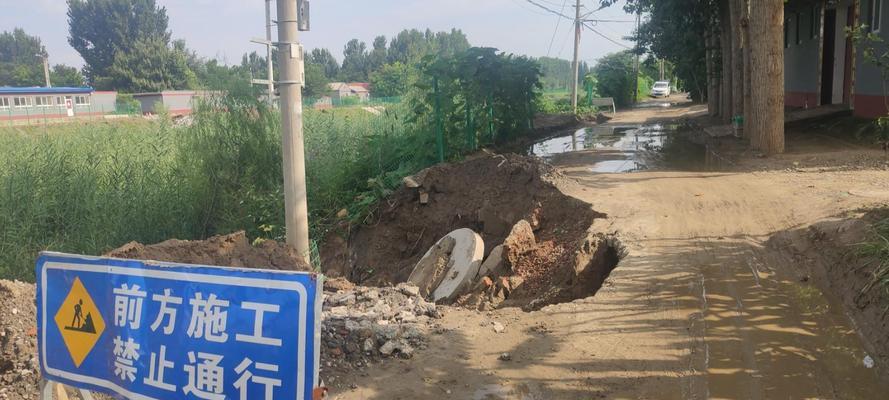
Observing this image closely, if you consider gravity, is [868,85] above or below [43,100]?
below

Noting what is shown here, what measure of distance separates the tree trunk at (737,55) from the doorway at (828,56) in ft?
13.5

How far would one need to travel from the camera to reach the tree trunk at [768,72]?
1149 centimetres

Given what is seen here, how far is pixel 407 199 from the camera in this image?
11.1 m

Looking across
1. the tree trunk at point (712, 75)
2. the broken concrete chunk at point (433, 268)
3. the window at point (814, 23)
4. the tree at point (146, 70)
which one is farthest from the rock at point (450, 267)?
the tree at point (146, 70)

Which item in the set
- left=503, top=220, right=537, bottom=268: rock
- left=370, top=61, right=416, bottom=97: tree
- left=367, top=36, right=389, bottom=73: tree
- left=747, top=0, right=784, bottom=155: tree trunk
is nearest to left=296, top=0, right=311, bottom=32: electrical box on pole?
left=503, top=220, right=537, bottom=268: rock

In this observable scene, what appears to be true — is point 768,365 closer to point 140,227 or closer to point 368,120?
point 140,227

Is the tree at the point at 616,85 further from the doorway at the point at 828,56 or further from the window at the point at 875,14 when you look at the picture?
the window at the point at 875,14

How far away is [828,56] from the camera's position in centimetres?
1966

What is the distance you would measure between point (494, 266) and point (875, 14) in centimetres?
1307

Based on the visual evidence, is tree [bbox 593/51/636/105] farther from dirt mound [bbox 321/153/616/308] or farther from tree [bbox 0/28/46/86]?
tree [bbox 0/28/46/86]

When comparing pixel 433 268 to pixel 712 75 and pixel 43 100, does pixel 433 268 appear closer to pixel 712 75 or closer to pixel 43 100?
pixel 712 75

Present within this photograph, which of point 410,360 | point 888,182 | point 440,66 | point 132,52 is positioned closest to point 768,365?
point 410,360

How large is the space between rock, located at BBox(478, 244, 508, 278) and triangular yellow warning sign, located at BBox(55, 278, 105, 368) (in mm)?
5317

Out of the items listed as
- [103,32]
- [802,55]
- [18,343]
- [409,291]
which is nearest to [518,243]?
[409,291]
